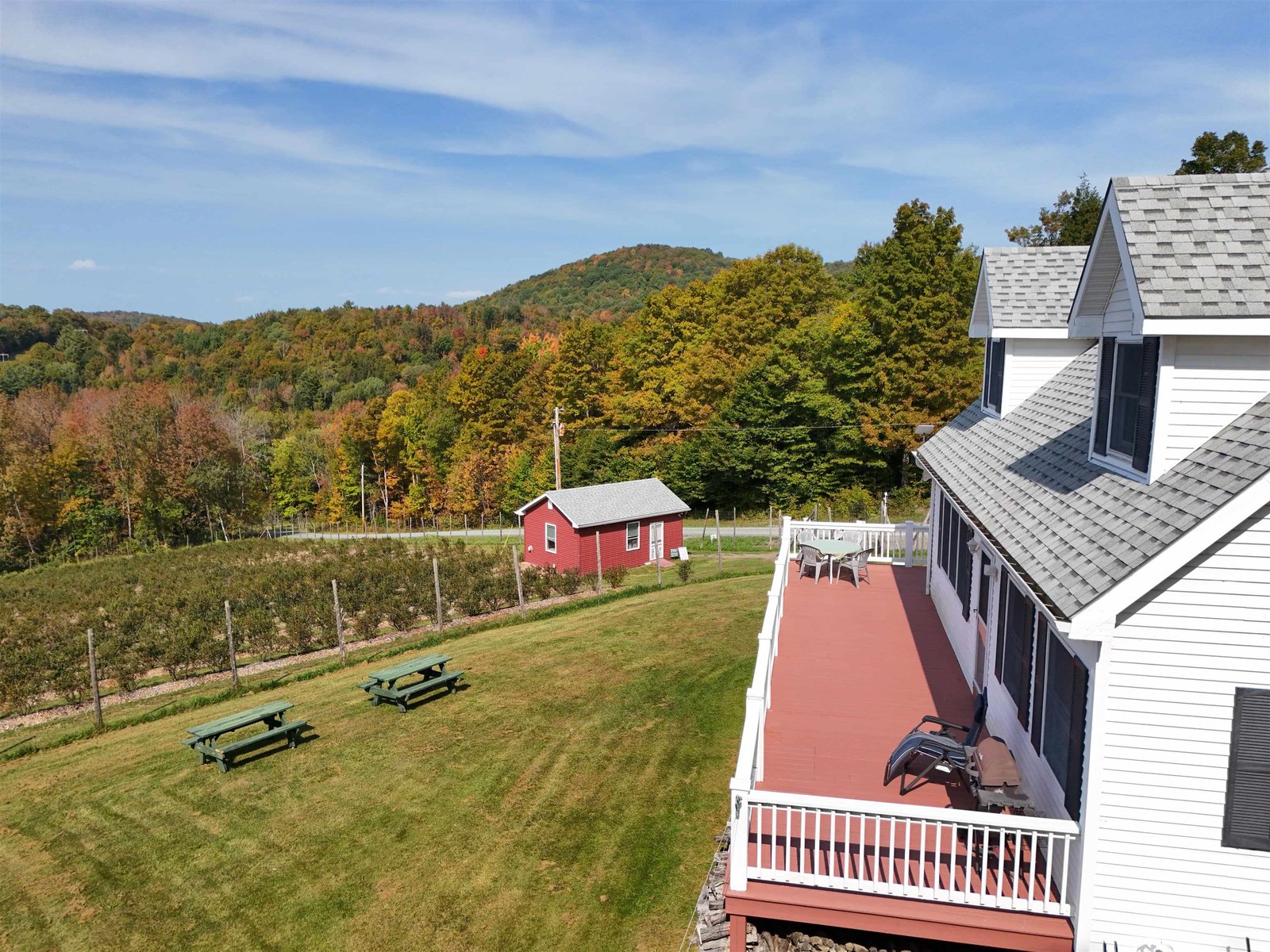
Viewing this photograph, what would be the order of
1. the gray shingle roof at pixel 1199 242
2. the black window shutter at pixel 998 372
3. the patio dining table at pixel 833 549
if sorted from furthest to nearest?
the patio dining table at pixel 833 549 → the black window shutter at pixel 998 372 → the gray shingle roof at pixel 1199 242

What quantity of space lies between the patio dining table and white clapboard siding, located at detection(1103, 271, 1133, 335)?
8468 mm

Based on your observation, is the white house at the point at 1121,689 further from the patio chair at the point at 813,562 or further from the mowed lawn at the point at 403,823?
the patio chair at the point at 813,562

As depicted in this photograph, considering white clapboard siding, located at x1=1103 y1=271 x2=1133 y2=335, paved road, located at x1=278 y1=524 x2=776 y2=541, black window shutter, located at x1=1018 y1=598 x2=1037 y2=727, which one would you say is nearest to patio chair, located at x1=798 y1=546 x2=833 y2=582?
black window shutter, located at x1=1018 y1=598 x2=1037 y2=727

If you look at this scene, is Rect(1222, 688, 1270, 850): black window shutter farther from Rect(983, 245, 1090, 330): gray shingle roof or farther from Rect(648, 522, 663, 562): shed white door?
Rect(648, 522, 663, 562): shed white door

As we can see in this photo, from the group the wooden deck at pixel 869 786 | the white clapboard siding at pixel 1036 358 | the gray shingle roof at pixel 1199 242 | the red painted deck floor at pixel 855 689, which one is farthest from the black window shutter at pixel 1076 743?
the white clapboard siding at pixel 1036 358

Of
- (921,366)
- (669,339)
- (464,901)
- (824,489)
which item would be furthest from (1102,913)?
(669,339)

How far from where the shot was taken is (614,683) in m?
14.5

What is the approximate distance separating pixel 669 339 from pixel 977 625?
4091 centimetres

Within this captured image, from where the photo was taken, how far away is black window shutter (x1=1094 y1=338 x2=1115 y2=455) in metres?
6.86

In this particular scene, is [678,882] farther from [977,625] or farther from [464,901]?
[977,625]

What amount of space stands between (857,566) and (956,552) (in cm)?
334

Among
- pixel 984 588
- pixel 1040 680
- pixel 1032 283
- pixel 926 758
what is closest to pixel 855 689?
pixel 984 588

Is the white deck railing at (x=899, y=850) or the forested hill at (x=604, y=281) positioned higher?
the forested hill at (x=604, y=281)

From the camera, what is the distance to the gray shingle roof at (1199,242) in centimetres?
550
